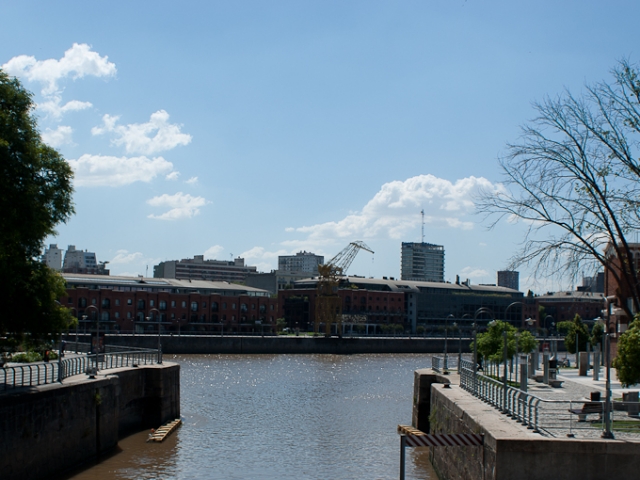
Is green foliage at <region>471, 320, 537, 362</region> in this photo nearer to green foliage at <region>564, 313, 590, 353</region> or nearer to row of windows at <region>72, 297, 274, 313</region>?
→ green foliage at <region>564, 313, 590, 353</region>

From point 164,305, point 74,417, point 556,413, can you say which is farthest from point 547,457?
point 164,305

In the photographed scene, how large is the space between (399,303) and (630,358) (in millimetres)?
146686

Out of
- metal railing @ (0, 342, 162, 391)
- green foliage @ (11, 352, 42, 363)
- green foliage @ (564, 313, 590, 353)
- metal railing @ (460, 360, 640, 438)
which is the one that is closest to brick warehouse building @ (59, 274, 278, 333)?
green foliage @ (564, 313, 590, 353)

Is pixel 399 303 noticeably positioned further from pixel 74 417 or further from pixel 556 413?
pixel 556 413

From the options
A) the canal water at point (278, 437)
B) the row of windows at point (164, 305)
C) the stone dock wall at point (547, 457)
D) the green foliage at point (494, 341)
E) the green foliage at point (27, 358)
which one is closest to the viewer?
the stone dock wall at point (547, 457)

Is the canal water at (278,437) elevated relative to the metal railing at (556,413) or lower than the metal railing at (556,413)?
lower

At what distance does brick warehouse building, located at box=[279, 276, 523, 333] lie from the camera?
160 m

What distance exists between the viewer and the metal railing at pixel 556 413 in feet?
56.2

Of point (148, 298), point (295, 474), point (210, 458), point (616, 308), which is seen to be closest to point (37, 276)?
point (210, 458)

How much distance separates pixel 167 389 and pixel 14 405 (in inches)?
539

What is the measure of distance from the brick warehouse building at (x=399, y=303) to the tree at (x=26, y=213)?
13185cm

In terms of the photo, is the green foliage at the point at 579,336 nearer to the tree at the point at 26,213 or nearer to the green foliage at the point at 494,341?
the green foliage at the point at 494,341

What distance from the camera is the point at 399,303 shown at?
6580 inches

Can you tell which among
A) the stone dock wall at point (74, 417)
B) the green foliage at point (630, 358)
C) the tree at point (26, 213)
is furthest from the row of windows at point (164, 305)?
the green foliage at point (630, 358)
